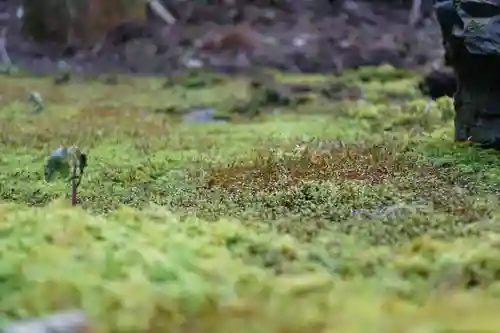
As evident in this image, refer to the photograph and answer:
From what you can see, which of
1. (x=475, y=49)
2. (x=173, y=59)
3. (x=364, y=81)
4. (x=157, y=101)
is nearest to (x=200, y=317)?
(x=475, y=49)

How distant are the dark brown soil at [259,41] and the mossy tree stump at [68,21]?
0.32 m

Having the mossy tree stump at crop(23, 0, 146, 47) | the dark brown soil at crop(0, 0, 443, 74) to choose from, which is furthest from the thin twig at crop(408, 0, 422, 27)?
the mossy tree stump at crop(23, 0, 146, 47)

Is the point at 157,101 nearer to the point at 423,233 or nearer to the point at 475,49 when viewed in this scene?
the point at 475,49

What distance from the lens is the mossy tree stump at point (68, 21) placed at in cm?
1766

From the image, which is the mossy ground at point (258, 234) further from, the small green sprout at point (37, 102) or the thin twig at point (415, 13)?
the thin twig at point (415, 13)

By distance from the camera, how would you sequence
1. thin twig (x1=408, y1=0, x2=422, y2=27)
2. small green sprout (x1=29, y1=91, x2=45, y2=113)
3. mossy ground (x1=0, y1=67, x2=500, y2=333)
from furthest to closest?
thin twig (x1=408, y1=0, x2=422, y2=27), small green sprout (x1=29, y1=91, x2=45, y2=113), mossy ground (x1=0, y1=67, x2=500, y2=333)

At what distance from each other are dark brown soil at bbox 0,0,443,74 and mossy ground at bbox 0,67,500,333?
8.67m

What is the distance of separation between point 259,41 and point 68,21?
4863mm

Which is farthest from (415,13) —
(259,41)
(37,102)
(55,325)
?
(55,325)

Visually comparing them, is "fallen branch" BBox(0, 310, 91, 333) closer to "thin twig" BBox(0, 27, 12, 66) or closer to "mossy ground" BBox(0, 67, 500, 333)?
"mossy ground" BBox(0, 67, 500, 333)

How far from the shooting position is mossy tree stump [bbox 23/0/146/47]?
1766 centimetres

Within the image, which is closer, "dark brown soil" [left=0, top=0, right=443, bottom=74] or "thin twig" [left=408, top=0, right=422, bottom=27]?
"dark brown soil" [left=0, top=0, right=443, bottom=74]

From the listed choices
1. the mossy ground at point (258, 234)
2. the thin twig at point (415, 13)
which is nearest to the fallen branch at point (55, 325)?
the mossy ground at point (258, 234)

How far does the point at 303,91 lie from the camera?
41.9ft
